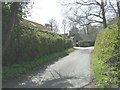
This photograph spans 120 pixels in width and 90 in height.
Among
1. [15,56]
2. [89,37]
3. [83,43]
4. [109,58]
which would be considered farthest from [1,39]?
[89,37]

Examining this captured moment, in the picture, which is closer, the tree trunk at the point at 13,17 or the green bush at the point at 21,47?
the tree trunk at the point at 13,17

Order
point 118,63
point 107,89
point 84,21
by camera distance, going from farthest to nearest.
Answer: point 84,21 < point 118,63 < point 107,89

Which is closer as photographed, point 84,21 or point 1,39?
point 1,39

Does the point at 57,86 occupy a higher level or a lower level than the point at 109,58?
lower

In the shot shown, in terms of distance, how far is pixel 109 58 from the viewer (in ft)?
34.2

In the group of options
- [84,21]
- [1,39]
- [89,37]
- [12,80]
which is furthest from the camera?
[89,37]

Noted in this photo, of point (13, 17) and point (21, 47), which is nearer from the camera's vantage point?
point (13, 17)

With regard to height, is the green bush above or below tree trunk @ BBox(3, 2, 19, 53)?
below

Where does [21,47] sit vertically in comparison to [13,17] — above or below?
below

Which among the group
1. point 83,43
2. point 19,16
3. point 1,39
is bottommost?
point 83,43

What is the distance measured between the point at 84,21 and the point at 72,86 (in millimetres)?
40139

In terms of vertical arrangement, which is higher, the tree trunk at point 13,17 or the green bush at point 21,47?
the tree trunk at point 13,17

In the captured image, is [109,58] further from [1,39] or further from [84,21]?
[84,21]

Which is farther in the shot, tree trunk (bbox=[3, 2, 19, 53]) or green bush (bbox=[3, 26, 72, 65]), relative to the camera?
green bush (bbox=[3, 26, 72, 65])
